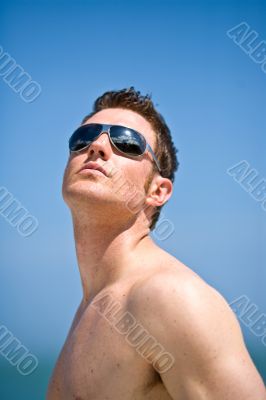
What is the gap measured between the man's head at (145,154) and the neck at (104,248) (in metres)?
0.30

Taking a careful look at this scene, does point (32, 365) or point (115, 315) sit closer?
point (115, 315)

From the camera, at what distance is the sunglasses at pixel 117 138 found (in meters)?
4.17

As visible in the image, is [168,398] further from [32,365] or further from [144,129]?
[32,365]

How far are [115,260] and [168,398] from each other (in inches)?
41.4

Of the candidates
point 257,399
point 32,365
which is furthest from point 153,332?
point 32,365

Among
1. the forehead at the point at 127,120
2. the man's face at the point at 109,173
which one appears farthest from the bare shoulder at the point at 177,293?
the forehead at the point at 127,120

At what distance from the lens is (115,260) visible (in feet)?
12.6

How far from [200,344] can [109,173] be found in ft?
5.05

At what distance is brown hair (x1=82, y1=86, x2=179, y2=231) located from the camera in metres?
4.57

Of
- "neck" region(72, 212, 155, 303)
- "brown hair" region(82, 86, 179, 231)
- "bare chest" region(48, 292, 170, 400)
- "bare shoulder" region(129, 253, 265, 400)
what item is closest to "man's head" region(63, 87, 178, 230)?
"brown hair" region(82, 86, 179, 231)

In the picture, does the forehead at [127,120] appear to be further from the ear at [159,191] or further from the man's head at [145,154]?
the ear at [159,191]

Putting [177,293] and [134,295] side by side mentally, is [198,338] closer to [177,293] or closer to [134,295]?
[177,293]

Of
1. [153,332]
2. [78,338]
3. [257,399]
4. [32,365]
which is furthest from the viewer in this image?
[32,365]

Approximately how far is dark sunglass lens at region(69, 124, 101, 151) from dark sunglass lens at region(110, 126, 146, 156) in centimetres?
14
